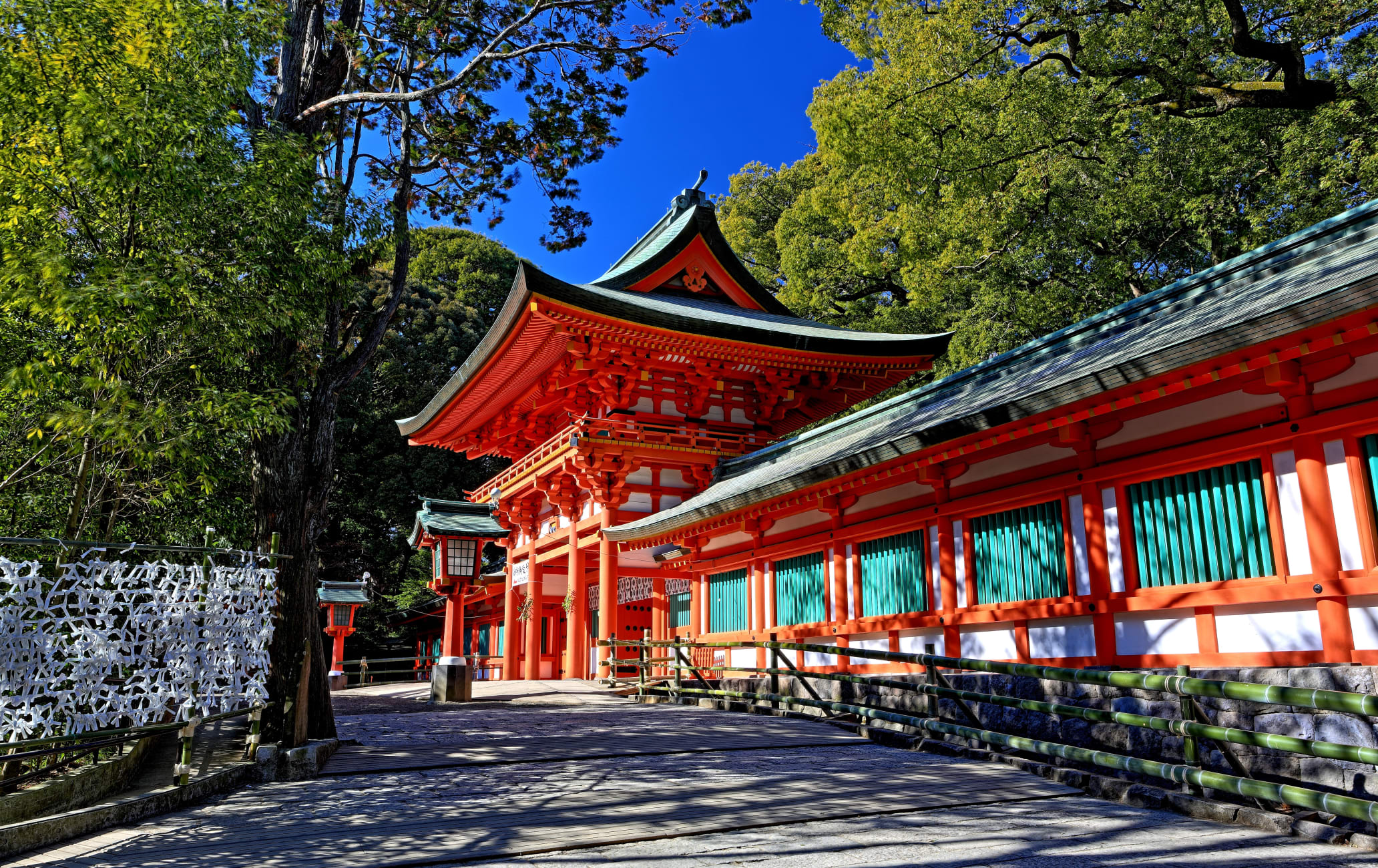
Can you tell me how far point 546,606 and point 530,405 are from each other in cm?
635

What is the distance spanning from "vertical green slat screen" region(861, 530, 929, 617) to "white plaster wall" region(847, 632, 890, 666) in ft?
0.87

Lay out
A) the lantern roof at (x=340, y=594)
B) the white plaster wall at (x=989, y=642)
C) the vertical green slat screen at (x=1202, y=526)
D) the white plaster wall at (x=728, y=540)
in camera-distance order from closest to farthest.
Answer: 1. the vertical green slat screen at (x=1202, y=526)
2. the white plaster wall at (x=989, y=642)
3. the white plaster wall at (x=728, y=540)
4. the lantern roof at (x=340, y=594)

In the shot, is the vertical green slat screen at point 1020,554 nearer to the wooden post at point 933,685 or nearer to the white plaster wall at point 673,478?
A: the wooden post at point 933,685

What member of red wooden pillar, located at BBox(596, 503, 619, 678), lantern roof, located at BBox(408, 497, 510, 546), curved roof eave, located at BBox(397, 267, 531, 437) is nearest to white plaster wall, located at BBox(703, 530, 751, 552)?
red wooden pillar, located at BBox(596, 503, 619, 678)

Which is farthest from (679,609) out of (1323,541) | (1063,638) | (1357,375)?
(1357,375)

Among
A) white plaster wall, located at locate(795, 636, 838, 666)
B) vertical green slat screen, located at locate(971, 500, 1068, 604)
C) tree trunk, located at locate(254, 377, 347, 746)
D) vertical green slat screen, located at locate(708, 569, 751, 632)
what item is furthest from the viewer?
vertical green slat screen, located at locate(708, 569, 751, 632)

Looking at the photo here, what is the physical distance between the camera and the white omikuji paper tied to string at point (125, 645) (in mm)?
4645

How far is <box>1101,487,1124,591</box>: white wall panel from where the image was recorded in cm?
775

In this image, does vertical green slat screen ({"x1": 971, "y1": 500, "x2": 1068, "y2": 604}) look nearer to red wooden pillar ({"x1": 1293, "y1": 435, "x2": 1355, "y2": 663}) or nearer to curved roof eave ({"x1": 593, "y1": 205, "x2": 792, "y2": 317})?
red wooden pillar ({"x1": 1293, "y1": 435, "x2": 1355, "y2": 663})

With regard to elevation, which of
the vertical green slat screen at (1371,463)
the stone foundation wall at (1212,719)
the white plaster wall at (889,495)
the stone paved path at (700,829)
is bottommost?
the stone paved path at (700,829)

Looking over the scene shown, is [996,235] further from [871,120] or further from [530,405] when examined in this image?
[530,405]

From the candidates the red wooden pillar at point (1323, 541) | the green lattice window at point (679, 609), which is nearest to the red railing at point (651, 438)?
the green lattice window at point (679, 609)

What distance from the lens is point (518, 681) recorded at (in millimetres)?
16844

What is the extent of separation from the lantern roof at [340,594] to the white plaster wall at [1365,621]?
2241 cm
